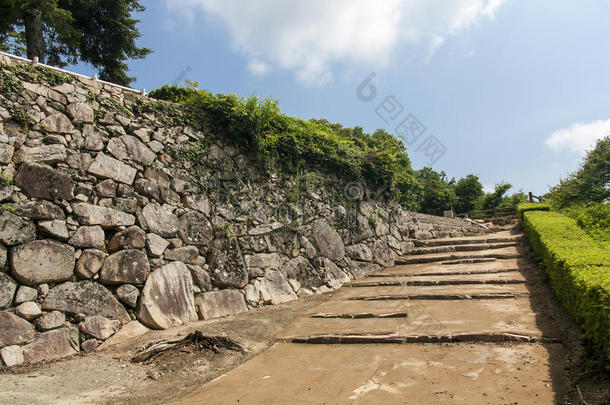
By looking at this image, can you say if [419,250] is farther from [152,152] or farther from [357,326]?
[152,152]

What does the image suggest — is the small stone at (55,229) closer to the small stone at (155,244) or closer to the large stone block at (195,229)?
the small stone at (155,244)

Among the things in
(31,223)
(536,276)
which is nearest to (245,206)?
(31,223)

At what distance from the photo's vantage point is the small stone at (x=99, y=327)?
156 inches

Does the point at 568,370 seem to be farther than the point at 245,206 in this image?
No

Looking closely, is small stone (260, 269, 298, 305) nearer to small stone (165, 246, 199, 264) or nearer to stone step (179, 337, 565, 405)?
small stone (165, 246, 199, 264)

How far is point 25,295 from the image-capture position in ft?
12.1

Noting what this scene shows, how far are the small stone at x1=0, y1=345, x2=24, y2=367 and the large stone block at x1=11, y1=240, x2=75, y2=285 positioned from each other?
2.24 feet

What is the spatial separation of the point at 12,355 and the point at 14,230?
1313 millimetres

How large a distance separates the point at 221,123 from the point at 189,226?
208 cm

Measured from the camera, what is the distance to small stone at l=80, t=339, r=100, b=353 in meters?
3.88

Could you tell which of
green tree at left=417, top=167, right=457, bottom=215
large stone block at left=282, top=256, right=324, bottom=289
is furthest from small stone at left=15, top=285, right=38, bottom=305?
green tree at left=417, top=167, right=457, bottom=215

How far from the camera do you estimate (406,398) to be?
2701mm

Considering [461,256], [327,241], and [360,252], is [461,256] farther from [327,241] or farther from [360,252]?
[327,241]

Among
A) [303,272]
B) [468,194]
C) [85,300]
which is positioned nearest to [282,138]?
[303,272]
